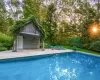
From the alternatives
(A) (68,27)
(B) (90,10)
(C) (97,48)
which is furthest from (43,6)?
(C) (97,48)

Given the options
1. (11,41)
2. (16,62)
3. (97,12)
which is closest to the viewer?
(16,62)

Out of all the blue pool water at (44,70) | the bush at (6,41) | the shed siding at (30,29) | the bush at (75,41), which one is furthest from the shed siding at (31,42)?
the bush at (75,41)

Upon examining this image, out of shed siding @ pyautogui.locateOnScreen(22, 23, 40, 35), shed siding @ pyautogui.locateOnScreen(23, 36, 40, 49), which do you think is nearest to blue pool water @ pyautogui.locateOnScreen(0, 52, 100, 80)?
shed siding @ pyautogui.locateOnScreen(22, 23, 40, 35)

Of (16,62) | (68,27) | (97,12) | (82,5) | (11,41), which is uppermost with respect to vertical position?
(82,5)

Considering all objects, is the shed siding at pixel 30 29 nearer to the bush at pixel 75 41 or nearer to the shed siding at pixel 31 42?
the shed siding at pixel 31 42

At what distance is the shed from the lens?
692 inches

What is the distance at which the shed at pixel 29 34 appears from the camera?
57.7ft

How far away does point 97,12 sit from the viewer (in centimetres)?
2219

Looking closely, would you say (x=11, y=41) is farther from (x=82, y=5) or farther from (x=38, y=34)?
(x=82, y=5)

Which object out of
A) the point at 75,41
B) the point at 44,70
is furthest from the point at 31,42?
the point at 44,70

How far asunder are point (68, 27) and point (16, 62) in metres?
20.1

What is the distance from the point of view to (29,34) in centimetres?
1891

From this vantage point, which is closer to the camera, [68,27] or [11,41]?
[11,41]

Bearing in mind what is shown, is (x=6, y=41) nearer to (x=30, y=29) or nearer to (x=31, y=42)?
(x=30, y=29)
